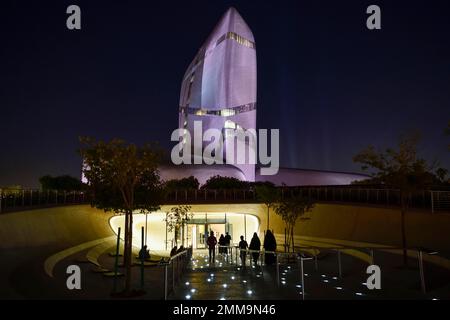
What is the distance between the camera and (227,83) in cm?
5347

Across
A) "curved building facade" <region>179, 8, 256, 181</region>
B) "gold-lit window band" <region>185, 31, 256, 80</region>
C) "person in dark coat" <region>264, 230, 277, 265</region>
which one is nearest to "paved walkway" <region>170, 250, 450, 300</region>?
"person in dark coat" <region>264, 230, 277, 265</region>

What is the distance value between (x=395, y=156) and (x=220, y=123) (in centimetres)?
4122

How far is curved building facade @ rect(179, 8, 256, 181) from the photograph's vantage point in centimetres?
5362

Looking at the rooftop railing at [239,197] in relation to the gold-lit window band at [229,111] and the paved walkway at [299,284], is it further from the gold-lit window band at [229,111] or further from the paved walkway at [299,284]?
the gold-lit window band at [229,111]

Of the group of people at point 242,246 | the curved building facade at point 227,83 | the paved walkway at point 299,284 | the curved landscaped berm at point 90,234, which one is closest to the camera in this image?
the paved walkway at point 299,284

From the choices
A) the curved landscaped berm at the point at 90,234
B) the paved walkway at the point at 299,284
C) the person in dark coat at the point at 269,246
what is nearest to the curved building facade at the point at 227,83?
the curved landscaped berm at the point at 90,234

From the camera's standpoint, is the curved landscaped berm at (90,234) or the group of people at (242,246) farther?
the group of people at (242,246)

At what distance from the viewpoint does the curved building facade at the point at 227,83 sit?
176ft

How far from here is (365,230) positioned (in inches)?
709

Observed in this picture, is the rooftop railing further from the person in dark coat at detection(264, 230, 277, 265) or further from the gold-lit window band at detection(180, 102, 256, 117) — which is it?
the gold-lit window band at detection(180, 102, 256, 117)

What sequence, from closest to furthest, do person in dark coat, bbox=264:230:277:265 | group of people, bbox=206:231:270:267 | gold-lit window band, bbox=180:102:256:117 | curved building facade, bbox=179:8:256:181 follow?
group of people, bbox=206:231:270:267, person in dark coat, bbox=264:230:277:265, gold-lit window band, bbox=180:102:256:117, curved building facade, bbox=179:8:256:181

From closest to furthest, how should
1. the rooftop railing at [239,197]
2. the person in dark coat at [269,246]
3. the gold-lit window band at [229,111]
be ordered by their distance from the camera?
the person in dark coat at [269,246] → the rooftop railing at [239,197] → the gold-lit window band at [229,111]

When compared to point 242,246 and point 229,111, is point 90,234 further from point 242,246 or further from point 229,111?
point 229,111
